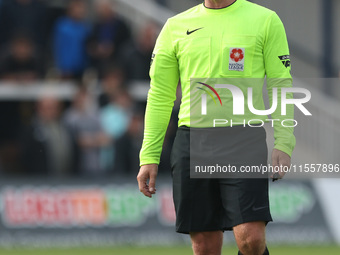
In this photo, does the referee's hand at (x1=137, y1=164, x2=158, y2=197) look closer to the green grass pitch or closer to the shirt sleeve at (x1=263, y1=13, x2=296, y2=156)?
the shirt sleeve at (x1=263, y1=13, x2=296, y2=156)

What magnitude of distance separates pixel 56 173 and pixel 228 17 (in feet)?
21.7

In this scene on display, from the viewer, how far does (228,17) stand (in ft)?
19.8

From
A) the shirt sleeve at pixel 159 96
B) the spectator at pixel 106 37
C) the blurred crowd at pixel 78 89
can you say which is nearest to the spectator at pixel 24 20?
the blurred crowd at pixel 78 89

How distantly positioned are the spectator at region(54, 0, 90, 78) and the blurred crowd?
0.6 inches

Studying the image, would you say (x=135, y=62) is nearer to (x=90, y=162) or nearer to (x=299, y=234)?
(x=90, y=162)

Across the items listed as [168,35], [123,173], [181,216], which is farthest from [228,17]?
[123,173]

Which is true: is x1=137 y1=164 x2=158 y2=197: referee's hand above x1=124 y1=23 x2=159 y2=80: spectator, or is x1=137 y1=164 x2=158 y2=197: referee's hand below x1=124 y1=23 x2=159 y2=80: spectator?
below

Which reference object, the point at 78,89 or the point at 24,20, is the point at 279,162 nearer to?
the point at 78,89

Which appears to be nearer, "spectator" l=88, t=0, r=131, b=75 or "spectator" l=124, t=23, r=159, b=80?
"spectator" l=124, t=23, r=159, b=80

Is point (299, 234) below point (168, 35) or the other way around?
below

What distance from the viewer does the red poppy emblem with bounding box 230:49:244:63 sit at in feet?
19.6

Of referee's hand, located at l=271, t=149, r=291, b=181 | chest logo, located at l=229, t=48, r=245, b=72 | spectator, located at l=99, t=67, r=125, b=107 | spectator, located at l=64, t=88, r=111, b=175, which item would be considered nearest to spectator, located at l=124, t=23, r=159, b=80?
spectator, located at l=99, t=67, r=125, b=107

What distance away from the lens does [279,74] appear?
594 cm

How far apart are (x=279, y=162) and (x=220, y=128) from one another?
473 millimetres
